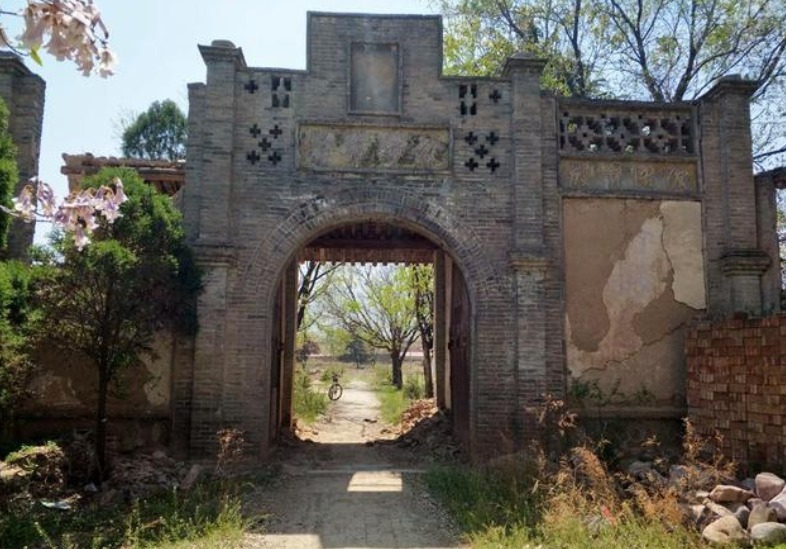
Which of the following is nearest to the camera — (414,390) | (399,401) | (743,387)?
(743,387)

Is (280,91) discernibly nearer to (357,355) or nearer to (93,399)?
(93,399)

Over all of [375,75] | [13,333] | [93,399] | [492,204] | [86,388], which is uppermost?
[375,75]

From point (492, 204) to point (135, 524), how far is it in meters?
6.25

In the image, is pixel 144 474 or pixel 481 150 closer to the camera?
pixel 144 474

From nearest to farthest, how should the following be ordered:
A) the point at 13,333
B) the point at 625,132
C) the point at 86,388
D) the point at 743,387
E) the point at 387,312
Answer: the point at 13,333, the point at 743,387, the point at 86,388, the point at 625,132, the point at 387,312

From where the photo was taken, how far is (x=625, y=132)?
10289 mm

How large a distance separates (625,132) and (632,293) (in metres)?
2.46

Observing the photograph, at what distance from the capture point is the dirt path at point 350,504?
6625mm

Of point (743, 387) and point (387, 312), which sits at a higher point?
point (387, 312)

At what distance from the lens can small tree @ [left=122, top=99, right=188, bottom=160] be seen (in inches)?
1086

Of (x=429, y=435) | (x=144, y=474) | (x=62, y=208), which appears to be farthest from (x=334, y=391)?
(x=62, y=208)

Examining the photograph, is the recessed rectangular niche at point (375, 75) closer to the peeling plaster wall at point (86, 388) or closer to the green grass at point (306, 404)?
the peeling plaster wall at point (86, 388)

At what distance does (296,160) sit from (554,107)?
3954mm

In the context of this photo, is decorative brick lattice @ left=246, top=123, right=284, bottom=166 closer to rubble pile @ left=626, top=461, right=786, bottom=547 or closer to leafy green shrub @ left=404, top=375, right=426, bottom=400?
rubble pile @ left=626, top=461, right=786, bottom=547
